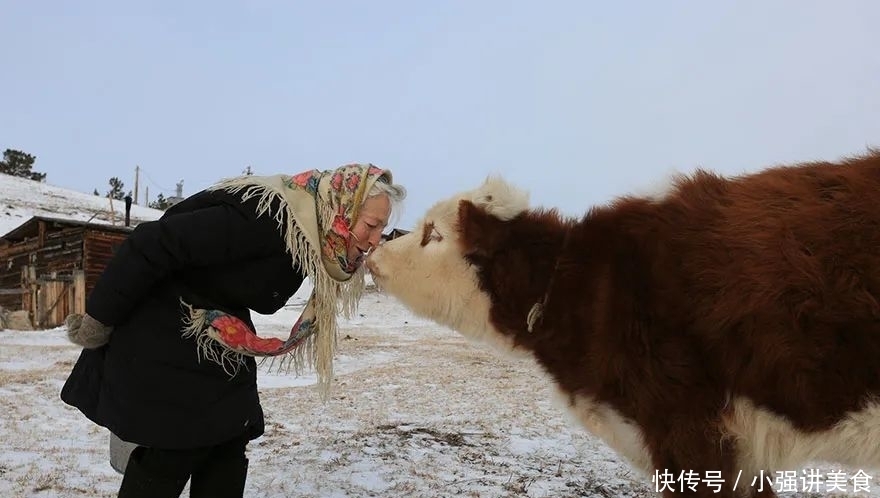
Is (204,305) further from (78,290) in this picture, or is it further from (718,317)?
(78,290)

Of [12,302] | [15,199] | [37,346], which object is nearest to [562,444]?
[37,346]

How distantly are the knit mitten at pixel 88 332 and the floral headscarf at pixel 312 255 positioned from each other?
0.31 metres

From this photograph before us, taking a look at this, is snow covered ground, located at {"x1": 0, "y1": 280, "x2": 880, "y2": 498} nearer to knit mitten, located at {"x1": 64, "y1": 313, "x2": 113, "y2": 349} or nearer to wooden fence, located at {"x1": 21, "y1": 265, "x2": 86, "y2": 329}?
knit mitten, located at {"x1": 64, "y1": 313, "x2": 113, "y2": 349}

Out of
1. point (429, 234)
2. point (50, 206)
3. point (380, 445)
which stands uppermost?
point (50, 206)

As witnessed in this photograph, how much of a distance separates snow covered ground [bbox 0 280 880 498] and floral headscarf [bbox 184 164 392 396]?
11.3 inches

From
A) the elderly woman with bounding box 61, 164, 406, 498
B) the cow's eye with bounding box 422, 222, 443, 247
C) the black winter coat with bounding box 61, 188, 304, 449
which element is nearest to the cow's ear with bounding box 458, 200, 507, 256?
the cow's eye with bounding box 422, 222, 443, 247

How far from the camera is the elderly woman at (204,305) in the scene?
228 centimetres

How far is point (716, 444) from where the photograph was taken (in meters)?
2.33

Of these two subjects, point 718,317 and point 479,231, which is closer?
point 718,317

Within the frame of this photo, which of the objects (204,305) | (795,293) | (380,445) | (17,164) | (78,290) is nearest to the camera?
(795,293)

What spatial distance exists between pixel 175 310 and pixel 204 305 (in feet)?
0.37

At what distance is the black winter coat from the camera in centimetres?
224

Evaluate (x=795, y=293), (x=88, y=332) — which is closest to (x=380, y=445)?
A: (x=88, y=332)

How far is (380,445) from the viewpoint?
5301 millimetres
